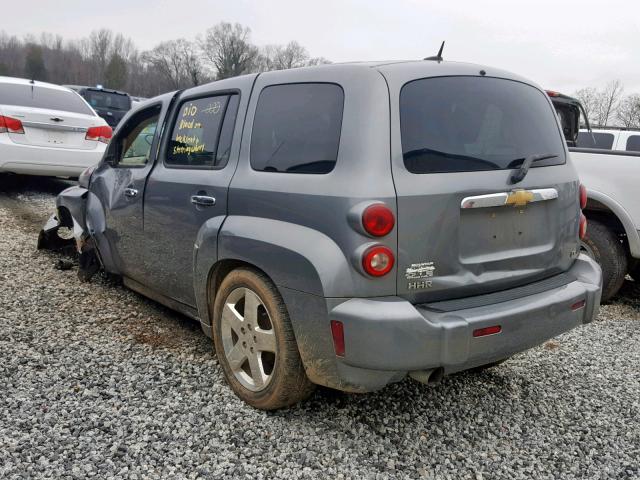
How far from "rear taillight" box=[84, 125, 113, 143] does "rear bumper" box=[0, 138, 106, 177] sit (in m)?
0.11

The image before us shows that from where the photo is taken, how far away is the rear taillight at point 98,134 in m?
7.91

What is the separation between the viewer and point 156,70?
7244 centimetres

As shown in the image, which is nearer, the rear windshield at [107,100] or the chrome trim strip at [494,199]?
the chrome trim strip at [494,199]

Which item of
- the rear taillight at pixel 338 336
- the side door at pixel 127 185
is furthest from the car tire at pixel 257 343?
the side door at pixel 127 185

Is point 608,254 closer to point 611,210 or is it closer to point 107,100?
point 611,210

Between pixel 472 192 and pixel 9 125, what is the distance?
6851 millimetres

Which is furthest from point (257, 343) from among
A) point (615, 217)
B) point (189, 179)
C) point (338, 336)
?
point (615, 217)

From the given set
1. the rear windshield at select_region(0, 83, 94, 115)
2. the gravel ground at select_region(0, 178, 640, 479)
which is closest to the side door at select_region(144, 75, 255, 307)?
the gravel ground at select_region(0, 178, 640, 479)

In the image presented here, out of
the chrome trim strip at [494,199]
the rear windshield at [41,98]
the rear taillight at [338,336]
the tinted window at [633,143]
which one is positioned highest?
the rear windshield at [41,98]

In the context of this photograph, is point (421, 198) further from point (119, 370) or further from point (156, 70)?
point (156, 70)

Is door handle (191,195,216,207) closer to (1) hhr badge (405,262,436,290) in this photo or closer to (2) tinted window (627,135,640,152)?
(1) hhr badge (405,262,436,290)

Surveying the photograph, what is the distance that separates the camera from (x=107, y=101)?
16.2 meters

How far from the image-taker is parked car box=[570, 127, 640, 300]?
454cm

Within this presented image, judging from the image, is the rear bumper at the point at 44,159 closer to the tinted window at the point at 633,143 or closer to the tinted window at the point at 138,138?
the tinted window at the point at 138,138
